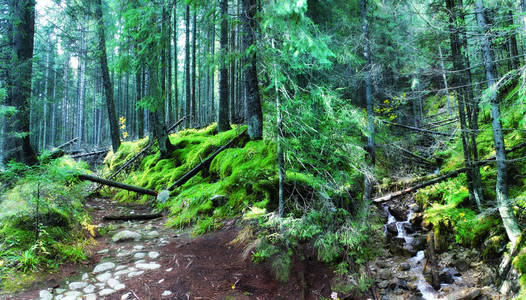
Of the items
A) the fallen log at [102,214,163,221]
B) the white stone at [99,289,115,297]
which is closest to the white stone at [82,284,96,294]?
the white stone at [99,289,115,297]

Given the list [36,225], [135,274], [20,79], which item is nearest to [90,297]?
[135,274]

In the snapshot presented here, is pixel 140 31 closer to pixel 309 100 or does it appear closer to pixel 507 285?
pixel 309 100

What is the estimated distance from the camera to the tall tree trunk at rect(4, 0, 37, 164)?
717 centimetres

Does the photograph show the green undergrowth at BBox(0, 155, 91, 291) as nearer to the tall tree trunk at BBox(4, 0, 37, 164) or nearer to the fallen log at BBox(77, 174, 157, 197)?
the fallen log at BBox(77, 174, 157, 197)

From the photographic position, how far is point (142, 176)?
31.8ft

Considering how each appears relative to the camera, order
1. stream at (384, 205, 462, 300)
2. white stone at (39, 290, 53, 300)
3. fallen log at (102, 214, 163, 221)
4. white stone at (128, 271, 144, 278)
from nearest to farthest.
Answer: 1. white stone at (39, 290, 53, 300)
2. white stone at (128, 271, 144, 278)
3. stream at (384, 205, 462, 300)
4. fallen log at (102, 214, 163, 221)

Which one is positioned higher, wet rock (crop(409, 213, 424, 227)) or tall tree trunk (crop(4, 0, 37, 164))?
tall tree trunk (crop(4, 0, 37, 164))

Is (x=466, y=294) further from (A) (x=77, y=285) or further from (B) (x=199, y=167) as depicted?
(B) (x=199, y=167)

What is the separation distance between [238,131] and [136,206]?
391 centimetres

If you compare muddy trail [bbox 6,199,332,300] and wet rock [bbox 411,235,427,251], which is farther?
wet rock [bbox 411,235,427,251]

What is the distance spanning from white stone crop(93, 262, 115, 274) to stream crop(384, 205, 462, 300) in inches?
230

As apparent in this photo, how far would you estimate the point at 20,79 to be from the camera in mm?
7375

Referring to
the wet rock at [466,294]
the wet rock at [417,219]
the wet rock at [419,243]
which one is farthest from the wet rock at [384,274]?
the wet rock at [417,219]

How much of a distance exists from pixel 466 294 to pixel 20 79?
39.1 ft
